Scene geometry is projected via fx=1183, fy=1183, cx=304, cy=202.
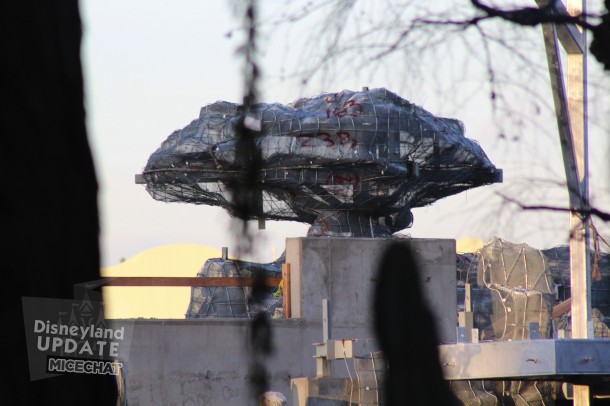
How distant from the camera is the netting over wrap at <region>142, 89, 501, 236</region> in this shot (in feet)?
115

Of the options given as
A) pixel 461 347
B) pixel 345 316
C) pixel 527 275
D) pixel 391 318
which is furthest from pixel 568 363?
pixel 527 275

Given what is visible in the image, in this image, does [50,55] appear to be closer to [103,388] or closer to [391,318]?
[103,388]

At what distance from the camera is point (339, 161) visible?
35469 millimetres

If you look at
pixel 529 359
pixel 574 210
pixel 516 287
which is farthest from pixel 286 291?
pixel 574 210

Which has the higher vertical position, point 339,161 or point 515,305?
point 339,161

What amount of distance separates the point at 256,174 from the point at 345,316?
1495 centimetres

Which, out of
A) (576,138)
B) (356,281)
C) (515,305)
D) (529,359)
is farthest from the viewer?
(515,305)

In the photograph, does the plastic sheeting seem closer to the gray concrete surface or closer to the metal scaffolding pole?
the gray concrete surface

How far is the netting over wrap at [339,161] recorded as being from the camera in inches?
1385

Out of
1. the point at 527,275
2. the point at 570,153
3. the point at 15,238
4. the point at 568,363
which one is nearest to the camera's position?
the point at 15,238

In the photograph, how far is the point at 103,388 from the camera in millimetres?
4398

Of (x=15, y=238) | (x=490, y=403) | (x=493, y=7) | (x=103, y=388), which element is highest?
(x=493, y=7)

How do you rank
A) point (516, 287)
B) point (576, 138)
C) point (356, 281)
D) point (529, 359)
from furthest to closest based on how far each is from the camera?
point (516, 287) → point (356, 281) → point (529, 359) → point (576, 138)

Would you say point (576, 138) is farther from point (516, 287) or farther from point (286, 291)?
point (516, 287)
